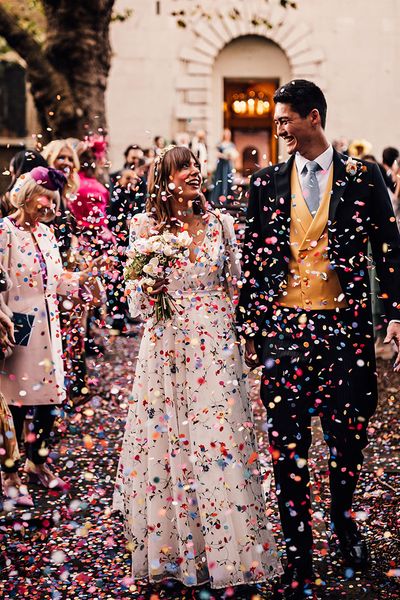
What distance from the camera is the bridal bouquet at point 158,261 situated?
4.70 metres

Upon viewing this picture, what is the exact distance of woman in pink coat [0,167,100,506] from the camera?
616 centimetres

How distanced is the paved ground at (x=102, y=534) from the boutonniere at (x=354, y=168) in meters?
1.51

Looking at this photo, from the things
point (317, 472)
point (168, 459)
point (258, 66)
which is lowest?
point (317, 472)

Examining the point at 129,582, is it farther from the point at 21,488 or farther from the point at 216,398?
the point at 21,488

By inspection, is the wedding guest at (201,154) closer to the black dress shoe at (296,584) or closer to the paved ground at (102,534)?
the paved ground at (102,534)

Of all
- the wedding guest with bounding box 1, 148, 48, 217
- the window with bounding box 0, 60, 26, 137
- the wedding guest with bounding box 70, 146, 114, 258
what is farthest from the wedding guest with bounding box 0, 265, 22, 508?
the window with bounding box 0, 60, 26, 137

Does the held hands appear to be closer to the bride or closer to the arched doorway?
the bride

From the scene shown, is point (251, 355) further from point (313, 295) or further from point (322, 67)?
point (322, 67)

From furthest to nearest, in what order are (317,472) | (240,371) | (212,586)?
(317,472) < (240,371) < (212,586)

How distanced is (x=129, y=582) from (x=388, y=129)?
70.2ft

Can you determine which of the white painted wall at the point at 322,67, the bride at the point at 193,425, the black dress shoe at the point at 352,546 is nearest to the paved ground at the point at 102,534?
the black dress shoe at the point at 352,546

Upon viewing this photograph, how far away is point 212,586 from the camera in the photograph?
454 centimetres

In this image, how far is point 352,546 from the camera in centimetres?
493

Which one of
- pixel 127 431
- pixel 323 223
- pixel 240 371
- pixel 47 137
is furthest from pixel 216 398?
pixel 47 137
